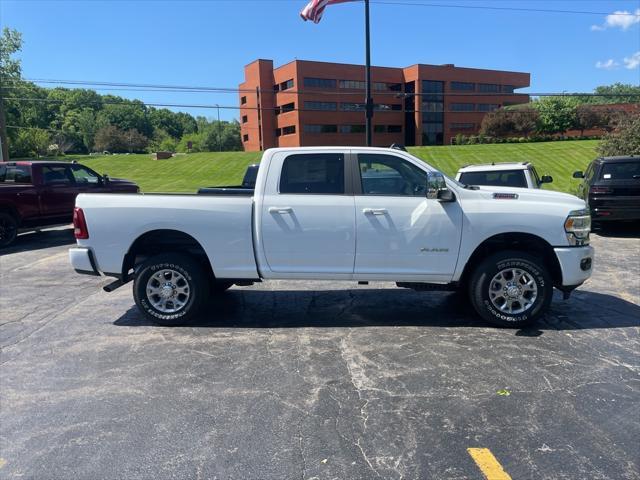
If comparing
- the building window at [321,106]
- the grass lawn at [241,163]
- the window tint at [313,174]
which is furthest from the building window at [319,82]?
the window tint at [313,174]

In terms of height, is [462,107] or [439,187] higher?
[462,107]

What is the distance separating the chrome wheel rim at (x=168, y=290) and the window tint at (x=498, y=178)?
5.93 metres

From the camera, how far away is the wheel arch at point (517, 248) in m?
5.58

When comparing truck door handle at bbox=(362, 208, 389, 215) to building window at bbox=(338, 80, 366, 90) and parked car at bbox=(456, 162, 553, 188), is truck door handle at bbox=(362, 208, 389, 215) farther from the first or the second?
building window at bbox=(338, 80, 366, 90)

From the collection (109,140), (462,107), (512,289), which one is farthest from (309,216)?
(109,140)

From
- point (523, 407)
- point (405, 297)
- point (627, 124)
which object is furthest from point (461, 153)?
point (523, 407)

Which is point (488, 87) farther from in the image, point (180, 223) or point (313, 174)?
point (180, 223)

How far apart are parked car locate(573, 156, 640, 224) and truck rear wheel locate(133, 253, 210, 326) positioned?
9473 mm

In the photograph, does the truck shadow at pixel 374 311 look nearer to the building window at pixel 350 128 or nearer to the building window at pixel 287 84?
the building window at pixel 287 84

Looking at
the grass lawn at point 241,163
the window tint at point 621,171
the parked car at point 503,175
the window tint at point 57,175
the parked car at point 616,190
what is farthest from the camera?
the grass lawn at point 241,163

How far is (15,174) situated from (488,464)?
12500 mm

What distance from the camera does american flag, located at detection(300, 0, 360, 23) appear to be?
1792 cm

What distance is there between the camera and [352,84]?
72.8 metres

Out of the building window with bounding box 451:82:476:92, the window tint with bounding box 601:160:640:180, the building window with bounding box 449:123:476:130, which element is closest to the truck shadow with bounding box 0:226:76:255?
the window tint with bounding box 601:160:640:180
